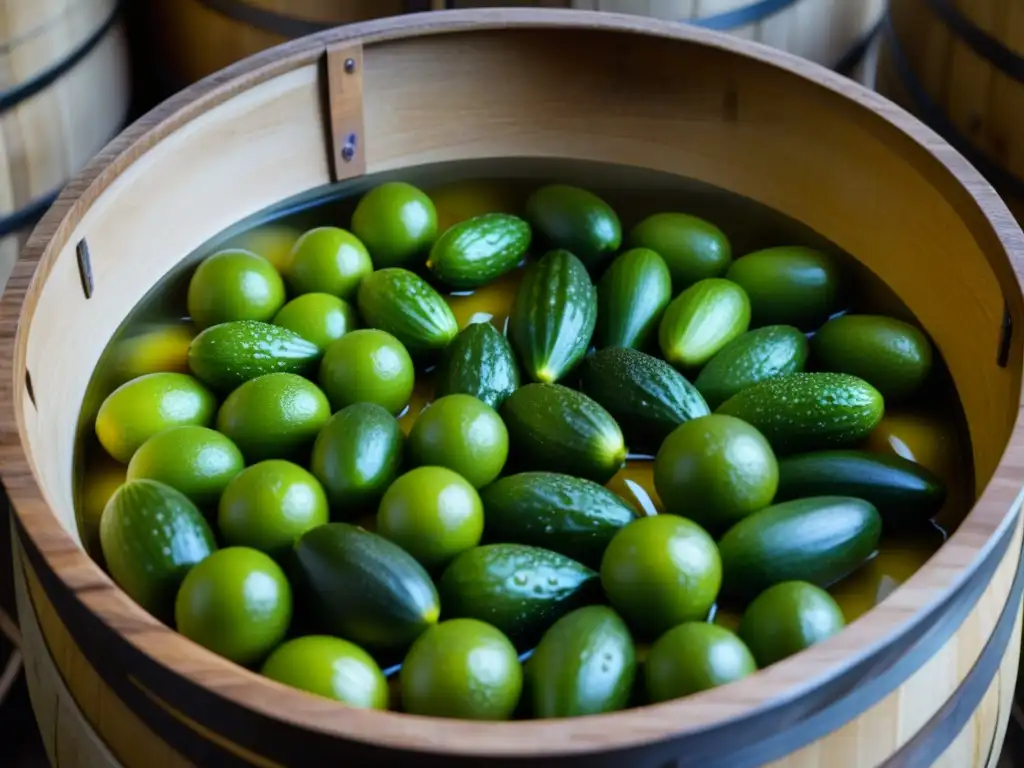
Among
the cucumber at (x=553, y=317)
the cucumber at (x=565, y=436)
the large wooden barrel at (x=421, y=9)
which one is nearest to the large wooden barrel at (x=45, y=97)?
the large wooden barrel at (x=421, y=9)

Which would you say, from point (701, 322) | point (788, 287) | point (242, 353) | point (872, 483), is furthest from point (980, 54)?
point (242, 353)

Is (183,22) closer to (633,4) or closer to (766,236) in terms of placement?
(633,4)

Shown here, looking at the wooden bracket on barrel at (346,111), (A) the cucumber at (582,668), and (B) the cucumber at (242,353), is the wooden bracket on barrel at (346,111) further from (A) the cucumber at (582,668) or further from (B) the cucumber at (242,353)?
(A) the cucumber at (582,668)

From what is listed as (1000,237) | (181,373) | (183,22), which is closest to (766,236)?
(1000,237)

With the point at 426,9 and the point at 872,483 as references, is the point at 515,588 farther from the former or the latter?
Answer: the point at 426,9

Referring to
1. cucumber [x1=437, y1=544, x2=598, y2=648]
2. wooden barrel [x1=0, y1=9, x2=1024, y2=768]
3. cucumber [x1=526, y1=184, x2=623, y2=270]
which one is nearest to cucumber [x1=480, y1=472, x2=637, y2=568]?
cucumber [x1=437, y1=544, x2=598, y2=648]

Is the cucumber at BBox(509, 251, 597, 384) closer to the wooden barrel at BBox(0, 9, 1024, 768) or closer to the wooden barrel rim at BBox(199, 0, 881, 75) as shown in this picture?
the wooden barrel at BBox(0, 9, 1024, 768)
